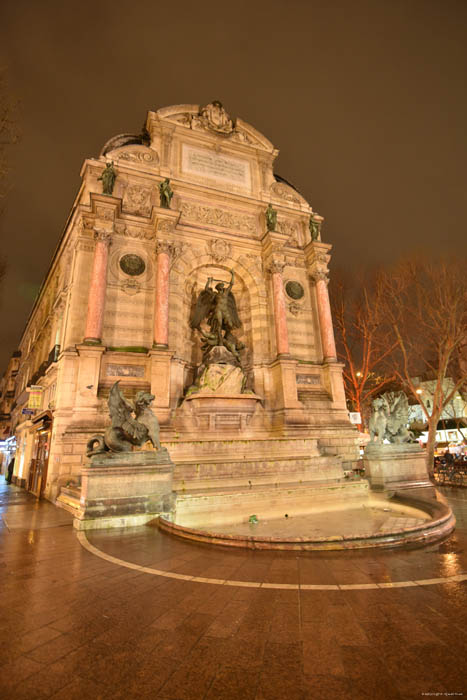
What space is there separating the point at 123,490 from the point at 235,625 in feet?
16.3

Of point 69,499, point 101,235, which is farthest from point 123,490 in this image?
point 101,235

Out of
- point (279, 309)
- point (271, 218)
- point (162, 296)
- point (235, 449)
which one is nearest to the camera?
point (235, 449)

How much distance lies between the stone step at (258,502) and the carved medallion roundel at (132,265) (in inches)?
433

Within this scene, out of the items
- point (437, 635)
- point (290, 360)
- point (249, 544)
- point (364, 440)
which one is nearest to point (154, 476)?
point (249, 544)

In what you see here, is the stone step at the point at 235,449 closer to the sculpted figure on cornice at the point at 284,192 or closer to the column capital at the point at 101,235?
the column capital at the point at 101,235

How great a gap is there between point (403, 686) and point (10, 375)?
5353 cm

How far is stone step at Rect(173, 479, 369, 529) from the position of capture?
7.43 meters

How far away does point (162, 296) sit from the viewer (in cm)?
1519

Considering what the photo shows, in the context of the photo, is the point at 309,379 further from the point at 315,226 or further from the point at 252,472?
the point at 315,226

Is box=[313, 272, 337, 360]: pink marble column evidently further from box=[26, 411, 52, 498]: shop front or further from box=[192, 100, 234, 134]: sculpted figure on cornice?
box=[26, 411, 52, 498]: shop front

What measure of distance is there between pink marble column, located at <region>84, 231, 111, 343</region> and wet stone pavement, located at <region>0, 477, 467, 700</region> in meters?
9.83

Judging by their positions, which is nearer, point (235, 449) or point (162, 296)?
point (235, 449)

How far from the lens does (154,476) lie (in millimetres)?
7492

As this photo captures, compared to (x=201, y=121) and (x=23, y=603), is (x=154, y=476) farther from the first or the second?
(x=201, y=121)
